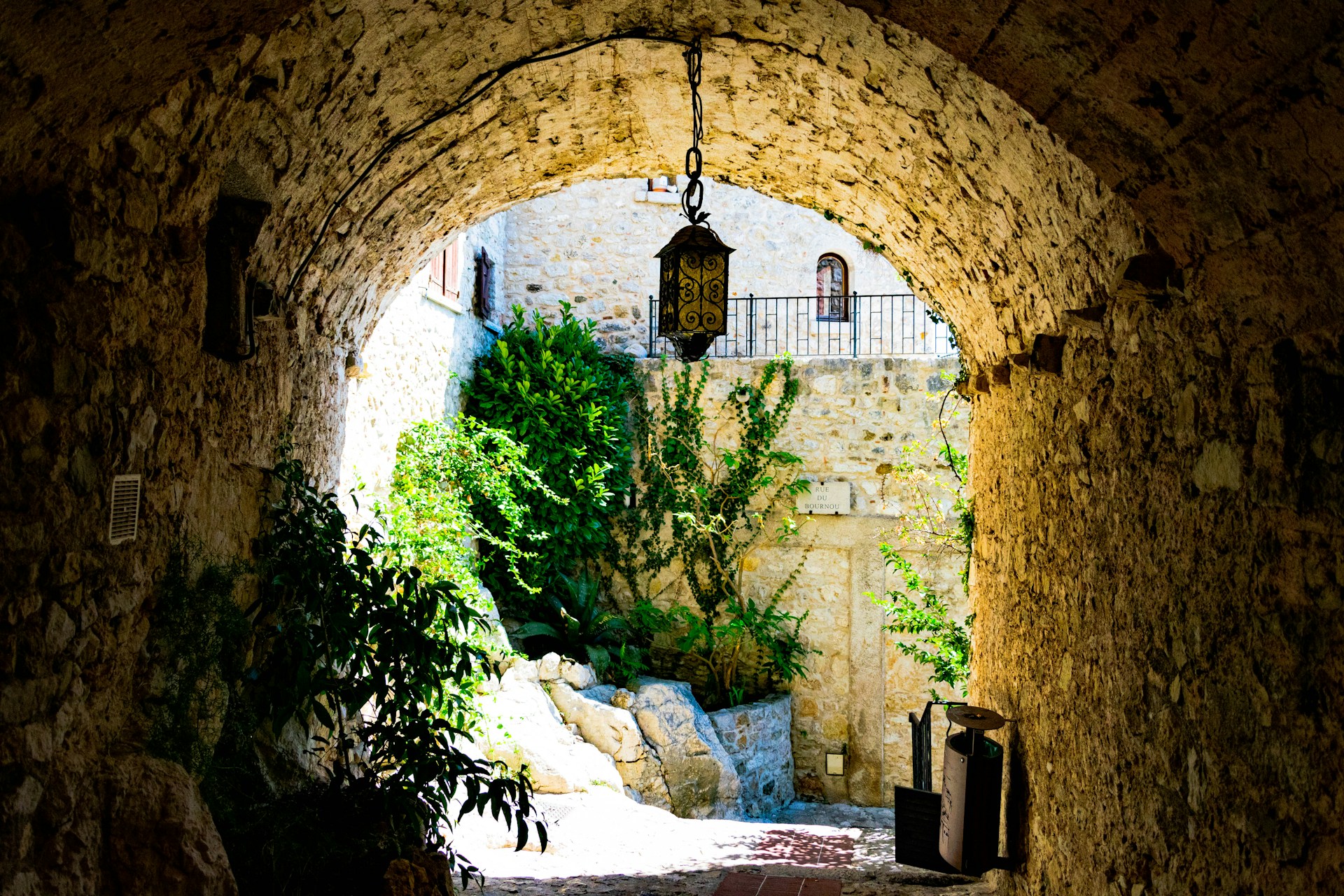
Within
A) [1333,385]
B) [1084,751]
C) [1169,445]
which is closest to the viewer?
[1333,385]

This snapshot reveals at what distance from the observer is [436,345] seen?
7.83m

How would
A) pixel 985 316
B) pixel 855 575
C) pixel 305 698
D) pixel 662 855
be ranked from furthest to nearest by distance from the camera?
1. pixel 855 575
2. pixel 662 855
3. pixel 985 316
4. pixel 305 698

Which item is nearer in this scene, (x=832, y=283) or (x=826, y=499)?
(x=826, y=499)

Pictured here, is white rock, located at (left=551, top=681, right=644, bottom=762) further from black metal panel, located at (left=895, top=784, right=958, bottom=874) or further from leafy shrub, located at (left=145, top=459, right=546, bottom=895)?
leafy shrub, located at (left=145, top=459, right=546, bottom=895)

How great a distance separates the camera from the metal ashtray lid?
3561 mm

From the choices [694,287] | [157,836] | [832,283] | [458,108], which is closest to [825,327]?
[832,283]

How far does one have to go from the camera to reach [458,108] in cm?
330

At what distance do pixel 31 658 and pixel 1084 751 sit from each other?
2707mm

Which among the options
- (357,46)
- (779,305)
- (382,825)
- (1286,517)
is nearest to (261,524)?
(382,825)

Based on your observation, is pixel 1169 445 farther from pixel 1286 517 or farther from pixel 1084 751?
pixel 1084 751

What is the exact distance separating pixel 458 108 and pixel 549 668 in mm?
5254

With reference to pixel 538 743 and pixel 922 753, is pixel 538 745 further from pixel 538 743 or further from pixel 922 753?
pixel 922 753

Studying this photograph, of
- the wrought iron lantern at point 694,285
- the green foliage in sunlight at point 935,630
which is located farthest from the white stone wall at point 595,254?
the wrought iron lantern at point 694,285

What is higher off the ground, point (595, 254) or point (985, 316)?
point (595, 254)
